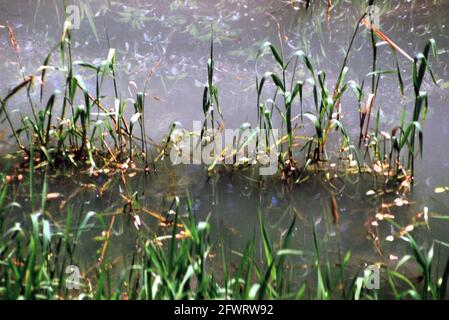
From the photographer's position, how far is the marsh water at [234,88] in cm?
267

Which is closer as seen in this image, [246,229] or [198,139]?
[246,229]

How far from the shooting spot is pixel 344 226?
105 inches

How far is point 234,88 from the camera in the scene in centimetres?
405

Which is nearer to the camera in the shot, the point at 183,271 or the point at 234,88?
the point at 183,271

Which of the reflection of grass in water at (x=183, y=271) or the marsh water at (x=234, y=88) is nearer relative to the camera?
the reflection of grass in water at (x=183, y=271)

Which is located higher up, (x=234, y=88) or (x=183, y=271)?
(x=234, y=88)

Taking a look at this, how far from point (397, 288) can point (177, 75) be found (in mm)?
2348

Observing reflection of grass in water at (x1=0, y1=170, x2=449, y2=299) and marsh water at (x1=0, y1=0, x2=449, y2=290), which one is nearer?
reflection of grass in water at (x1=0, y1=170, x2=449, y2=299)

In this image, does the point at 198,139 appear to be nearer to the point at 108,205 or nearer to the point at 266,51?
the point at 108,205

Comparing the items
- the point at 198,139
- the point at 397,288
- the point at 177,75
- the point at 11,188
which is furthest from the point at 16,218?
the point at 177,75

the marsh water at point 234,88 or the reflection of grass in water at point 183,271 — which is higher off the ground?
the marsh water at point 234,88

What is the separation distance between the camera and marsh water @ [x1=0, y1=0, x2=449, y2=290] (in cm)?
267
